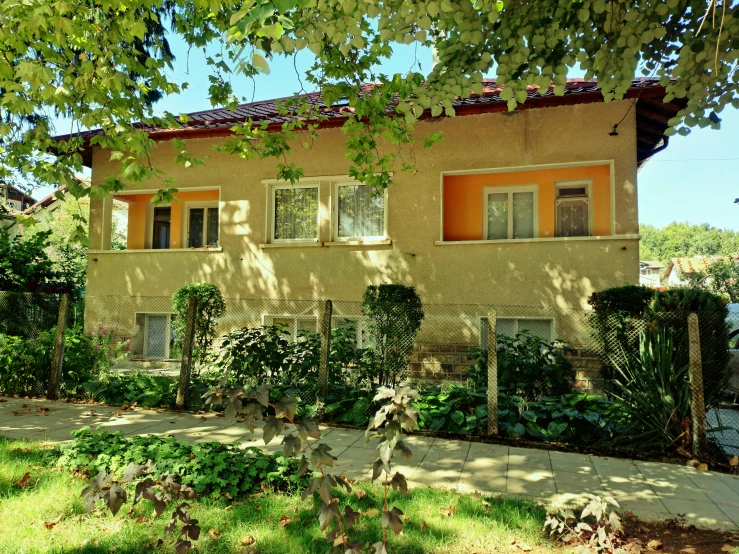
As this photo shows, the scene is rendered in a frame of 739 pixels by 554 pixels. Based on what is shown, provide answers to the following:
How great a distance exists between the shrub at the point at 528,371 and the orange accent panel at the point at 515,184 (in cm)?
354

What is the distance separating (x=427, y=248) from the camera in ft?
30.3

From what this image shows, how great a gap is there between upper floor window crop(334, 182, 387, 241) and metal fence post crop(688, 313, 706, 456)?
578 cm

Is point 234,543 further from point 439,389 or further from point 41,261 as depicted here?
point 41,261

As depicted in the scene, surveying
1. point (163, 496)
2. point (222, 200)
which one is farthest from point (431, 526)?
point (222, 200)

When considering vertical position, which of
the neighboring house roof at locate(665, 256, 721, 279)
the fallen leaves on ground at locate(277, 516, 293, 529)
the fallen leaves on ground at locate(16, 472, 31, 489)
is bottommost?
the fallen leaves on ground at locate(277, 516, 293, 529)

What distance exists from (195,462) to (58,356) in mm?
4906

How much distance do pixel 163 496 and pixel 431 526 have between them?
1726 millimetres

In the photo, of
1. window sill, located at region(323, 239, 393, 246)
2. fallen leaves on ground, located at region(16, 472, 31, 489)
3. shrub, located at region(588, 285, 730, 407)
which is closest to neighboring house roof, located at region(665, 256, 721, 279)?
window sill, located at region(323, 239, 393, 246)

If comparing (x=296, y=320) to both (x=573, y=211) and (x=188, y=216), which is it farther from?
(x=573, y=211)

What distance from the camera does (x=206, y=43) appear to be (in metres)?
7.34

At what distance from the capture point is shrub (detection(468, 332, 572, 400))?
6.32 meters

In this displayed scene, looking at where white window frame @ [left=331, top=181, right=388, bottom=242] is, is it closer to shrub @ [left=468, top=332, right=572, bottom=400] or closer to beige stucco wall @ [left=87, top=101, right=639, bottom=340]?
beige stucco wall @ [left=87, top=101, right=639, bottom=340]

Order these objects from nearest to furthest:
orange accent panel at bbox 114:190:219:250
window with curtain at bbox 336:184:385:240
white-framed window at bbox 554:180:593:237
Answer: white-framed window at bbox 554:180:593:237
window with curtain at bbox 336:184:385:240
orange accent panel at bbox 114:190:219:250

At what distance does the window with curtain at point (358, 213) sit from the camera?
9.72 meters
